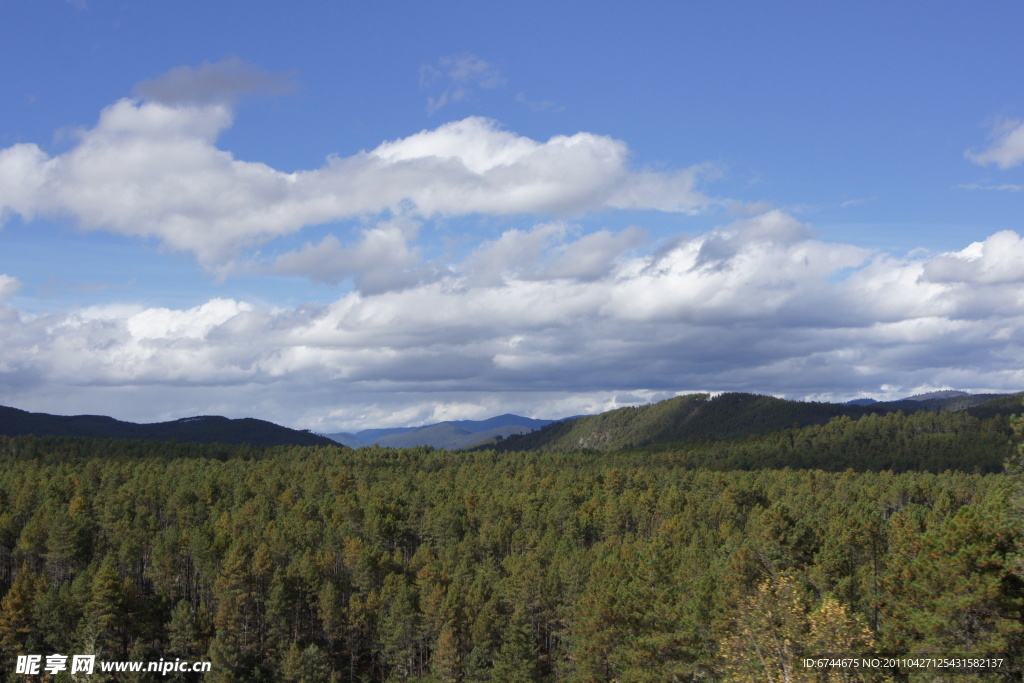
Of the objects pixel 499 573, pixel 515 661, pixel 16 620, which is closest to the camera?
pixel 515 661

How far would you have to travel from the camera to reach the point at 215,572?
109m

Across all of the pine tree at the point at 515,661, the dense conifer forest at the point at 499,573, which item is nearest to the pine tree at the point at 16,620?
the dense conifer forest at the point at 499,573

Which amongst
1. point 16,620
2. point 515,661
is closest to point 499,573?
point 515,661

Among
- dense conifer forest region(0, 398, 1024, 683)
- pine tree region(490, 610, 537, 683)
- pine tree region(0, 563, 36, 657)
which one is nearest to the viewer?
dense conifer forest region(0, 398, 1024, 683)

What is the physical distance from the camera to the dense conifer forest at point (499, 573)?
41.8 m

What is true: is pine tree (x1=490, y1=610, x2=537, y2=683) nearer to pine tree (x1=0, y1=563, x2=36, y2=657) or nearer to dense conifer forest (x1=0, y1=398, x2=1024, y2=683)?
dense conifer forest (x1=0, y1=398, x2=1024, y2=683)

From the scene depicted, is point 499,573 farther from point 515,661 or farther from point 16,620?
point 16,620

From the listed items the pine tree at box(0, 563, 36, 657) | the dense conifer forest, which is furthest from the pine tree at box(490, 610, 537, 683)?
the pine tree at box(0, 563, 36, 657)

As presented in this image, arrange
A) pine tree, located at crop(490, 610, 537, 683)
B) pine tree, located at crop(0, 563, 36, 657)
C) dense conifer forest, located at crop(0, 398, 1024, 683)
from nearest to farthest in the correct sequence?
dense conifer forest, located at crop(0, 398, 1024, 683)
pine tree, located at crop(490, 610, 537, 683)
pine tree, located at crop(0, 563, 36, 657)

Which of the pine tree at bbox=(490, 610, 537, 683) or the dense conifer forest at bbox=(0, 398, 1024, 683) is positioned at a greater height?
the dense conifer forest at bbox=(0, 398, 1024, 683)

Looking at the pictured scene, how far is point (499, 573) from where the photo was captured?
11231 centimetres

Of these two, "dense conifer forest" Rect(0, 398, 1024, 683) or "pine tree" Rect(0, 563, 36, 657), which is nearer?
"dense conifer forest" Rect(0, 398, 1024, 683)

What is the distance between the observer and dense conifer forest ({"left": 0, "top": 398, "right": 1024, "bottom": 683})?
41812mm

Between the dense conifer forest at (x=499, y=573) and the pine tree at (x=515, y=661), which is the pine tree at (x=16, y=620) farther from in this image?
the pine tree at (x=515, y=661)
